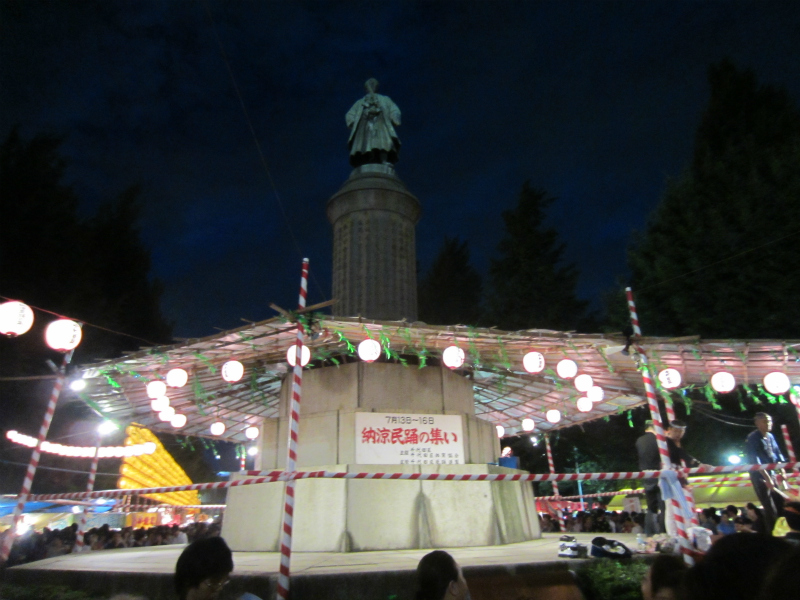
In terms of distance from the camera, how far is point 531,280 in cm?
2588

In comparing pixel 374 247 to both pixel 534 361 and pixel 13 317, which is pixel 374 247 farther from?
pixel 13 317

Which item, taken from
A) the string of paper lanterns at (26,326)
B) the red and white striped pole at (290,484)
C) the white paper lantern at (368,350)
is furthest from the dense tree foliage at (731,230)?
the string of paper lanterns at (26,326)

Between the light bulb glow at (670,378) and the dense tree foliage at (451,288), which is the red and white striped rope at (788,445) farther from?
the dense tree foliage at (451,288)

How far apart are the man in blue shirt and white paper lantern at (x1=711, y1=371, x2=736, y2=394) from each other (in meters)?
1.49

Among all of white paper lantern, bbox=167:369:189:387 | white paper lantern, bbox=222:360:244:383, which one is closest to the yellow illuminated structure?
white paper lantern, bbox=167:369:189:387

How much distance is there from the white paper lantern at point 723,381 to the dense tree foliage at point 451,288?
71.0ft

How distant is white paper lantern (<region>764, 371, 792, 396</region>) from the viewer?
8961 mm

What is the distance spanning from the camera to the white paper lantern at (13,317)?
24.8 feet

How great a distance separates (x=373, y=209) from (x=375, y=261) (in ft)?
3.83

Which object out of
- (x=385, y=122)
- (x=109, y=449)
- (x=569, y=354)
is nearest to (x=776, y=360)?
(x=569, y=354)

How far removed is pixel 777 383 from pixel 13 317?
41.6 feet

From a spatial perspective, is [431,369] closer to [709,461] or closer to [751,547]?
[751,547]

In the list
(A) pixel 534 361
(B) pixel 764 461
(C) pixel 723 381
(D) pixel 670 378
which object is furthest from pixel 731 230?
(A) pixel 534 361

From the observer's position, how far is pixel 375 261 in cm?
1032
